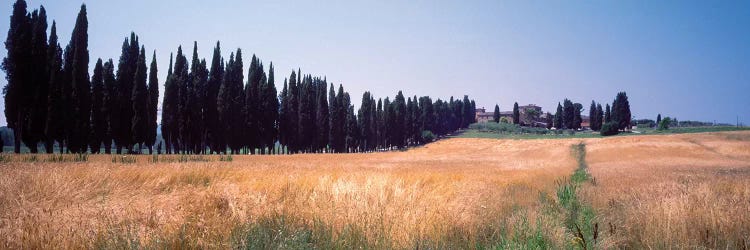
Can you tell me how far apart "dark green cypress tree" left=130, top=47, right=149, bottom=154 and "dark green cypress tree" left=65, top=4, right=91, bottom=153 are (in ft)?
14.3

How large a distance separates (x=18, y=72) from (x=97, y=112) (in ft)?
26.2

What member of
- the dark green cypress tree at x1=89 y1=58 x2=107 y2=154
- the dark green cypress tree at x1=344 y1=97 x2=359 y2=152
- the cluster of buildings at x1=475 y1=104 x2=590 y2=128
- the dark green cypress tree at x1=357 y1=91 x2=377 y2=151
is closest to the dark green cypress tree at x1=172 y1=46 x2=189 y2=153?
the dark green cypress tree at x1=89 y1=58 x2=107 y2=154

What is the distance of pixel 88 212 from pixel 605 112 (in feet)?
377

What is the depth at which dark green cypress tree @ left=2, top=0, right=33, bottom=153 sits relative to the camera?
29766 mm

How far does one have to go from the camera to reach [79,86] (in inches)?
1374

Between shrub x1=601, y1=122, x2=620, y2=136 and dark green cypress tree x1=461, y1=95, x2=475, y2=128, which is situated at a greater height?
dark green cypress tree x1=461, y1=95, x2=475, y2=128

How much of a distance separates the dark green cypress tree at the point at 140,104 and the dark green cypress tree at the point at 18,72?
31.3 feet

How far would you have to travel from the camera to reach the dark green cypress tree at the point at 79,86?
33969 mm

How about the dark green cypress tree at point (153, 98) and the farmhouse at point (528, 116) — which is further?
the farmhouse at point (528, 116)

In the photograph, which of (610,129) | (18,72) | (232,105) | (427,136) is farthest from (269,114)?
(610,129)

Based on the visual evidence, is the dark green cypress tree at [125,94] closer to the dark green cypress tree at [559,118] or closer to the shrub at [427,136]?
the shrub at [427,136]

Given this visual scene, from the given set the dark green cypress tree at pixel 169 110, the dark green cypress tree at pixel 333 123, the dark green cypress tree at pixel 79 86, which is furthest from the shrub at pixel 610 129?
the dark green cypress tree at pixel 79 86

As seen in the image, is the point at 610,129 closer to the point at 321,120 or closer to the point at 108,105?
the point at 321,120

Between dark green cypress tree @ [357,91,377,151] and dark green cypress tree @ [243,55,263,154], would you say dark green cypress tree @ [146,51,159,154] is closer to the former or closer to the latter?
dark green cypress tree @ [243,55,263,154]
